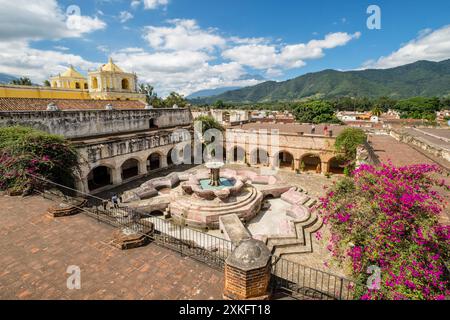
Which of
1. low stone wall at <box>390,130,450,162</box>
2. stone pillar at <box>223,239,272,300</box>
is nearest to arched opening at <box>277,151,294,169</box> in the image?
A: low stone wall at <box>390,130,450,162</box>

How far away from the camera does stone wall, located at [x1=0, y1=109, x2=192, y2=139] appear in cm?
1702

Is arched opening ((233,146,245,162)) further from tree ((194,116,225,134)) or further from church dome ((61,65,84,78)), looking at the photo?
church dome ((61,65,84,78))

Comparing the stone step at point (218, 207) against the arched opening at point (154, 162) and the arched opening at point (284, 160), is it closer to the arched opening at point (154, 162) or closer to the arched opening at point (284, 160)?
the arched opening at point (154, 162)

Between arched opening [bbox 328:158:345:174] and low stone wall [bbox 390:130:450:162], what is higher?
low stone wall [bbox 390:130:450:162]

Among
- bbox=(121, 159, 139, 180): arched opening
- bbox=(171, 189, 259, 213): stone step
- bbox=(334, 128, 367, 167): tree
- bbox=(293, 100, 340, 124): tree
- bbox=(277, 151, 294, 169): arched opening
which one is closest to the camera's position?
bbox=(171, 189, 259, 213): stone step

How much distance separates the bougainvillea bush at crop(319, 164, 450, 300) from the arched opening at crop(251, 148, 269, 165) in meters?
18.1

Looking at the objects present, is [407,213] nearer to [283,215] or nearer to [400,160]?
[283,215]

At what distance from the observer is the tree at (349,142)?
2019cm

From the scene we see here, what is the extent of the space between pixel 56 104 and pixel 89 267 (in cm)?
2191

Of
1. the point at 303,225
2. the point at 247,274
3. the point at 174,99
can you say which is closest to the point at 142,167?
the point at 303,225

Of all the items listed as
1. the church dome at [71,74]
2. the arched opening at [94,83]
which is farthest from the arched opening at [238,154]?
the church dome at [71,74]

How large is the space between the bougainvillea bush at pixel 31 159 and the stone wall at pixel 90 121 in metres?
5.16

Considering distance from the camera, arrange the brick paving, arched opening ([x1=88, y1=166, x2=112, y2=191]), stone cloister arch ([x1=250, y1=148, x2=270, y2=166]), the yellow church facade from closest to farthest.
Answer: the brick paving → arched opening ([x1=88, y1=166, x2=112, y2=191]) → stone cloister arch ([x1=250, y1=148, x2=270, y2=166]) → the yellow church facade
